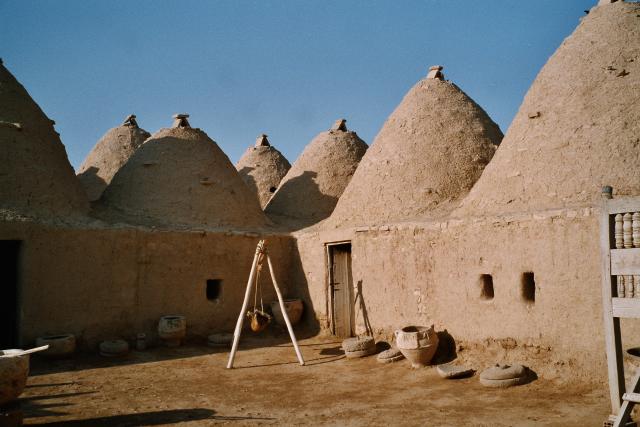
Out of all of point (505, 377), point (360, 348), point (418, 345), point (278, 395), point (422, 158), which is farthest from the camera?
point (422, 158)

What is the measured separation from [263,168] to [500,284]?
48.9 feet

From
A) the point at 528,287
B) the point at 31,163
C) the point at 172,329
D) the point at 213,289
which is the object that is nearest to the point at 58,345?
the point at 172,329

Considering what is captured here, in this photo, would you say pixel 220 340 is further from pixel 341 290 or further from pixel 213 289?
pixel 341 290

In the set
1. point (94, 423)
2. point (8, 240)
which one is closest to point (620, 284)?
point (94, 423)

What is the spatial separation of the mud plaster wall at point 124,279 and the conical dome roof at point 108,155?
25.8ft

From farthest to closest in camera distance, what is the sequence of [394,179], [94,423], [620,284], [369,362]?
[394,179] → [369,362] → [94,423] → [620,284]

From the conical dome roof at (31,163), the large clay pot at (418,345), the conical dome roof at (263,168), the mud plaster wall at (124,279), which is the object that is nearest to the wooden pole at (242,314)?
the mud plaster wall at (124,279)

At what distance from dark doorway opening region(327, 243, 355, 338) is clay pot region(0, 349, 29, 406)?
265 inches

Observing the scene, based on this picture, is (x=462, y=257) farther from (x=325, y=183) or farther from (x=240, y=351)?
(x=325, y=183)

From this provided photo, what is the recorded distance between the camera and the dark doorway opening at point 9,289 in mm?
10031

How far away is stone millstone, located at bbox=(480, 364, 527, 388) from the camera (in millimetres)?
7535

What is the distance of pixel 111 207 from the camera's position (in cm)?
1400

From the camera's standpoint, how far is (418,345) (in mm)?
8688

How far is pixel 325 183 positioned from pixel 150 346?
872cm
